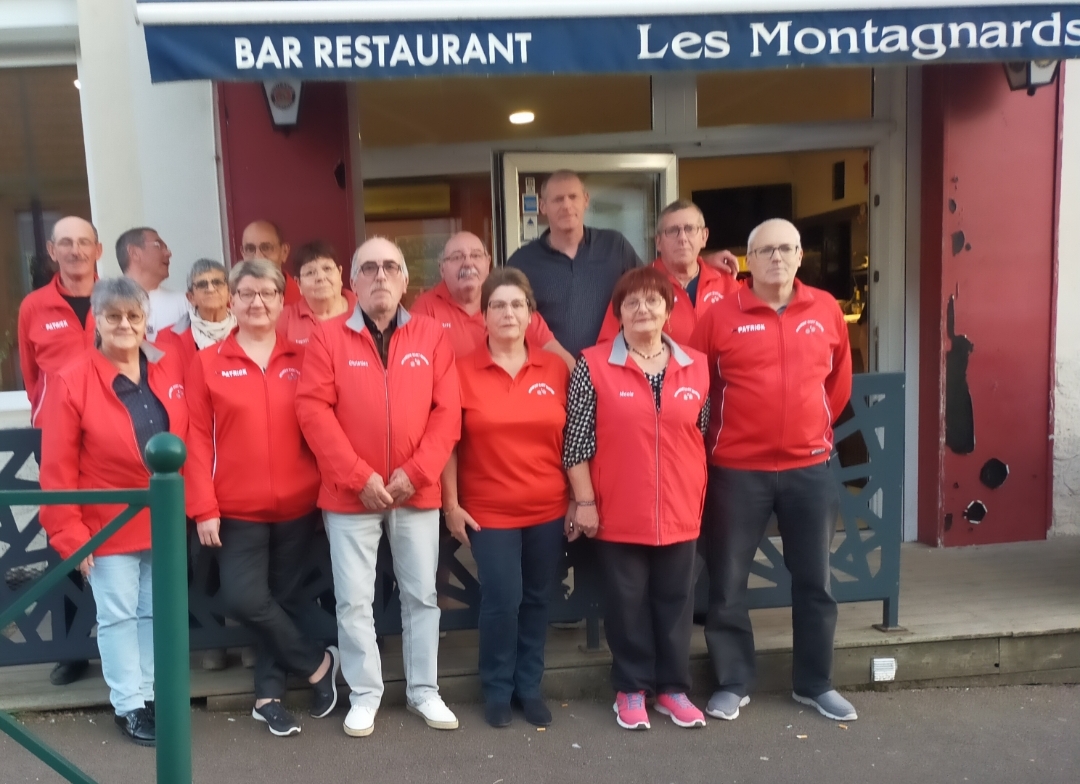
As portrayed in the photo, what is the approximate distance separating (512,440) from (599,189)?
2.83m

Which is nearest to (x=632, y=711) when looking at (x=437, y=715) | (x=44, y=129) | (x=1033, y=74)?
(x=437, y=715)

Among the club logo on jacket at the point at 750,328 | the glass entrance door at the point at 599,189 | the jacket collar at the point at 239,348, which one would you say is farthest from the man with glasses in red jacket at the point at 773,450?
the glass entrance door at the point at 599,189

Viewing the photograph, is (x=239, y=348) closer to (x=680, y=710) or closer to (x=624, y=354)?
(x=624, y=354)

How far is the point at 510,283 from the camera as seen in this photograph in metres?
3.27

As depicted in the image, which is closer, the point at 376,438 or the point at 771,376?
the point at 376,438

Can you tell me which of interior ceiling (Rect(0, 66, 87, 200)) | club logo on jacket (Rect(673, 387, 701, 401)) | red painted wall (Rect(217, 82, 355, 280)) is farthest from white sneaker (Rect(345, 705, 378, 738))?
interior ceiling (Rect(0, 66, 87, 200))

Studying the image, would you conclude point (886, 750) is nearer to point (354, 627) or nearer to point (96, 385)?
point (354, 627)

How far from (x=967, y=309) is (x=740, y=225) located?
1.69 metres

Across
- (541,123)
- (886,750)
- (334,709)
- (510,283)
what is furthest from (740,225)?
(334,709)

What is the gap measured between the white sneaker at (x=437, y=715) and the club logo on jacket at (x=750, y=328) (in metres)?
1.85

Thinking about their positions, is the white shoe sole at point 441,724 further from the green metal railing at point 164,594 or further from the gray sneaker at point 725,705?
the green metal railing at point 164,594

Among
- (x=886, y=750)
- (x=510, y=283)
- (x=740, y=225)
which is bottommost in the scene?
(x=886, y=750)

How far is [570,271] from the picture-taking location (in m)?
3.96

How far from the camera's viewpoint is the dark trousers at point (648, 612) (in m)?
3.32
